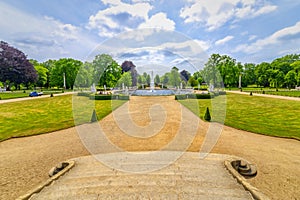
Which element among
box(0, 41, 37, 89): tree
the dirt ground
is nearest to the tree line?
box(0, 41, 37, 89): tree

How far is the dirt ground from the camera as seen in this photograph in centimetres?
436

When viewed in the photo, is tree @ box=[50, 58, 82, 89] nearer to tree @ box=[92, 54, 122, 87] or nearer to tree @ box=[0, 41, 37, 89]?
tree @ box=[0, 41, 37, 89]

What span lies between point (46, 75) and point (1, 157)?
6750 cm

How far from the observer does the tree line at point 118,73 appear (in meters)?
38.2

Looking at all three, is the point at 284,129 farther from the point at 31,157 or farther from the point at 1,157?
the point at 1,157

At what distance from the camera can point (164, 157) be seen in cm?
571

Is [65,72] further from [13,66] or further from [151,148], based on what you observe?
[151,148]

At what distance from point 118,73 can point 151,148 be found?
3658cm

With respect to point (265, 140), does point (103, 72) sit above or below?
above

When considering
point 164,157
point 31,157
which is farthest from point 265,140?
point 31,157

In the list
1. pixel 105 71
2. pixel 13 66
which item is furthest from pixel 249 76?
pixel 13 66

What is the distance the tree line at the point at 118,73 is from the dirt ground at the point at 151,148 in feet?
64.9

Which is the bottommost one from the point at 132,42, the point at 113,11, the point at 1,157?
the point at 1,157

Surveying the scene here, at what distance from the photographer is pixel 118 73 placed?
136ft
